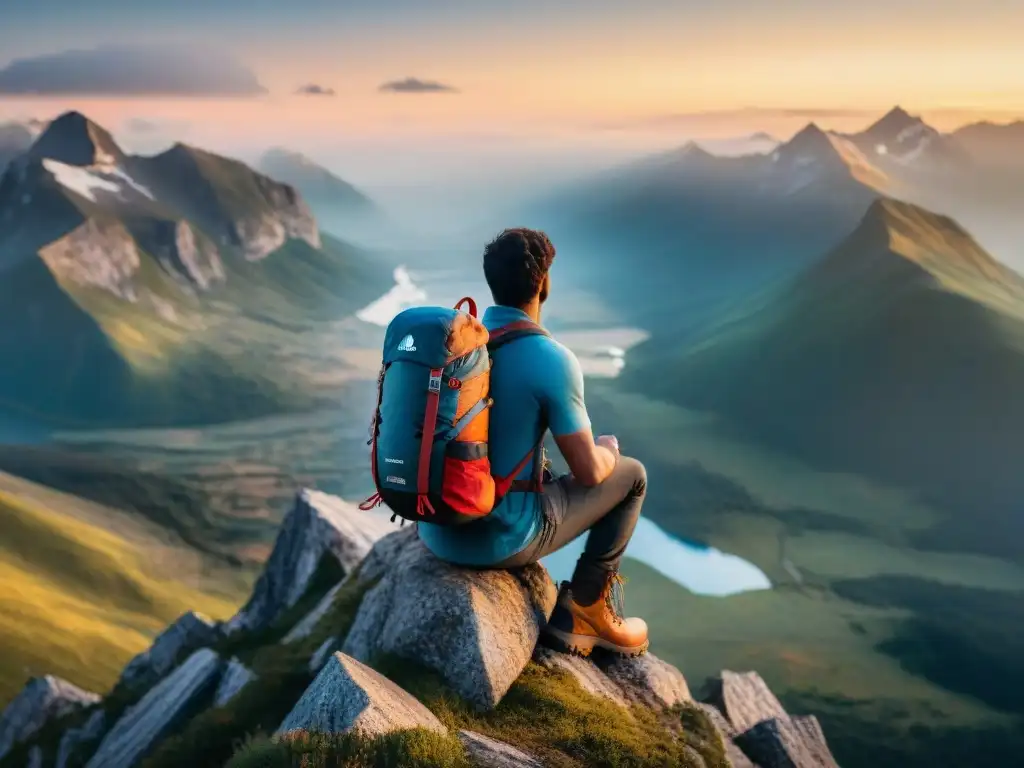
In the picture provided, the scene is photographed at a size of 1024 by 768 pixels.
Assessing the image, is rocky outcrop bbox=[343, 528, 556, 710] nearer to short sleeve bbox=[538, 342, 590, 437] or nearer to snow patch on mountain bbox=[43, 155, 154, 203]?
short sleeve bbox=[538, 342, 590, 437]

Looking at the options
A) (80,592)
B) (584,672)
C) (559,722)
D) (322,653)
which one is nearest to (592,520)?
(584,672)

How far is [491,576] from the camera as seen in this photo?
9.61 meters

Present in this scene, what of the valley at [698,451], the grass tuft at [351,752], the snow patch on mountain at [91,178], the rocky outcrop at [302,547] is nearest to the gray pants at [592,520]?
the grass tuft at [351,752]

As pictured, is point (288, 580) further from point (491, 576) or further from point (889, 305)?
point (889, 305)

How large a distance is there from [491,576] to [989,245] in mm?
199853

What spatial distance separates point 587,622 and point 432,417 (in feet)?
11.4

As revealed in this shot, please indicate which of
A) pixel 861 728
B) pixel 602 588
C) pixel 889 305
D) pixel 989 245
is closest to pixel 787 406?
pixel 889 305

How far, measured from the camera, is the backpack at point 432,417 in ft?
25.7

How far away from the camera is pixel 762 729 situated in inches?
498

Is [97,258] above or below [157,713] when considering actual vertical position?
below

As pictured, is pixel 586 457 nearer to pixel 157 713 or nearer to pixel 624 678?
pixel 624 678

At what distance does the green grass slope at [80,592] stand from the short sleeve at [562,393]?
45392 mm

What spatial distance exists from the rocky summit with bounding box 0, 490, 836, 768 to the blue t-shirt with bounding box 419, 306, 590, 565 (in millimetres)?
871

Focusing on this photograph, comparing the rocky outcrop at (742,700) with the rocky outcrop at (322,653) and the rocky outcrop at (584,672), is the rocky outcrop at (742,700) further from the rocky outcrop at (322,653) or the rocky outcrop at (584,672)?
the rocky outcrop at (322,653)
